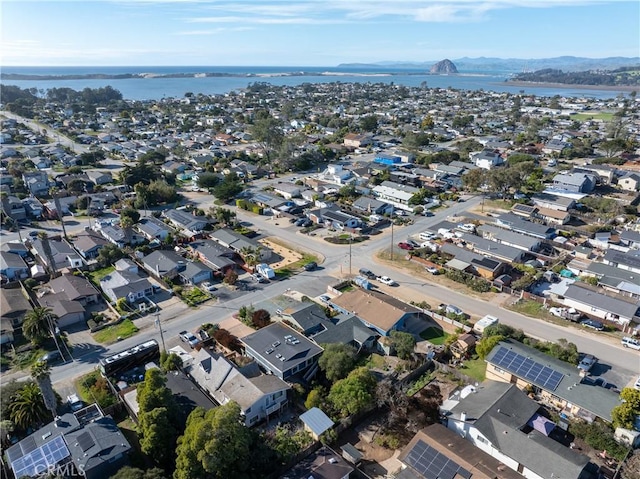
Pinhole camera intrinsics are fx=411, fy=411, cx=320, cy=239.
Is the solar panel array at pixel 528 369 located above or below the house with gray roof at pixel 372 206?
below

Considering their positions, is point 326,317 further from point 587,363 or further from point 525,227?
point 525,227

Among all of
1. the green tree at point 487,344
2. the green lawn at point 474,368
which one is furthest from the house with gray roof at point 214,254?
the green tree at point 487,344

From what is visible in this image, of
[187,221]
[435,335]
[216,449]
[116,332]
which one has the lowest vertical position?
[116,332]

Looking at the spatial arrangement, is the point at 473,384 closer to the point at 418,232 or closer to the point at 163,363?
the point at 163,363

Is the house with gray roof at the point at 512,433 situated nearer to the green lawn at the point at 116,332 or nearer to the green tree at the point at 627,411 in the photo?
the green tree at the point at 627,411

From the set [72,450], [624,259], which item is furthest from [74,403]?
[624,259]

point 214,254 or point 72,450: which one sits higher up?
point 214,254
